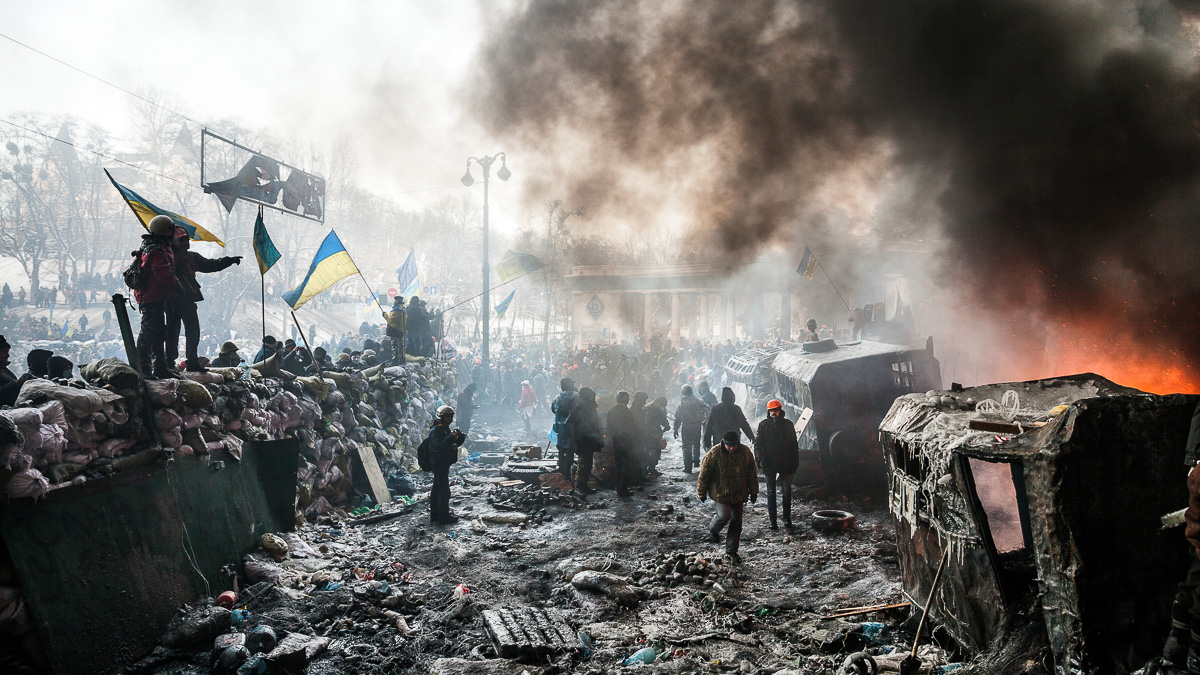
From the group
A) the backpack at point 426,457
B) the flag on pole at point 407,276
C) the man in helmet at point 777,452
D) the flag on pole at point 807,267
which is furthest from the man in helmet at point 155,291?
the flag on pole at point 807,267

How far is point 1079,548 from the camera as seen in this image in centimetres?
311

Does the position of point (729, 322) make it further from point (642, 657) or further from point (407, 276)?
point (642, 657)

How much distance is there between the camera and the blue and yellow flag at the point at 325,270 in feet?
32.4

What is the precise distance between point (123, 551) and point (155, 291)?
2.43m

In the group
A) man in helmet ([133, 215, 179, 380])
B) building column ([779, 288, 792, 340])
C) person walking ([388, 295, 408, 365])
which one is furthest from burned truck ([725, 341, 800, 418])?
building column ([779, 288, 792, 340])

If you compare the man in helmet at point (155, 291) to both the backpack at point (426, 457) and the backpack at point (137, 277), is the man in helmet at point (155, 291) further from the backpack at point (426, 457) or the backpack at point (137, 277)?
the backpack at point (426, 457)

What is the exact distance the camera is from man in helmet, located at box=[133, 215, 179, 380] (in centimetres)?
583

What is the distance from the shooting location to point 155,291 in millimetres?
5887

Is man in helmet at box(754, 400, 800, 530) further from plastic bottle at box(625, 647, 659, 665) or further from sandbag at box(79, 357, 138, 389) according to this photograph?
sandbag at box(79, 357, 138, 389)

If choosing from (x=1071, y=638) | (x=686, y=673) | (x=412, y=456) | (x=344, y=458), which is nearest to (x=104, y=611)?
(x=686, y=673)

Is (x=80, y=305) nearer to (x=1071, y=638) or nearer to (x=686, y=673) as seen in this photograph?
(x=686, y=673)

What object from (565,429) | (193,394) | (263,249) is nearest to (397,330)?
(263,249)

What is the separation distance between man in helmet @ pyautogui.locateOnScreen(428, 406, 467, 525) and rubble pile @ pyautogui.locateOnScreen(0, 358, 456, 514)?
1.33 m

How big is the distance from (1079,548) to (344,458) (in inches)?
327
